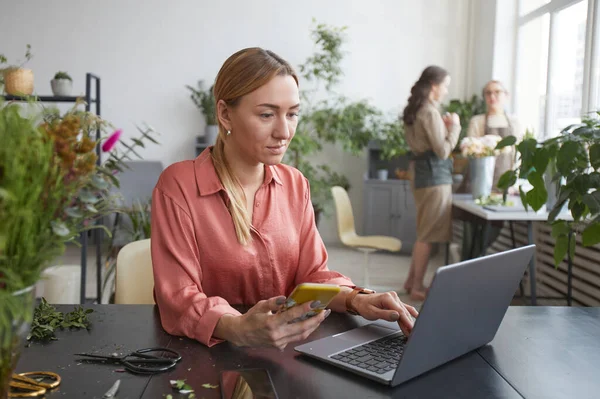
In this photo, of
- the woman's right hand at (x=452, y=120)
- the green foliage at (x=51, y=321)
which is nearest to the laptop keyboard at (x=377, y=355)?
the green foliage at (x=51, y=321)

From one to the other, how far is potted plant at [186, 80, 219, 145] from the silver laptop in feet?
18.9

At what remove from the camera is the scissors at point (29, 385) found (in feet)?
3.17

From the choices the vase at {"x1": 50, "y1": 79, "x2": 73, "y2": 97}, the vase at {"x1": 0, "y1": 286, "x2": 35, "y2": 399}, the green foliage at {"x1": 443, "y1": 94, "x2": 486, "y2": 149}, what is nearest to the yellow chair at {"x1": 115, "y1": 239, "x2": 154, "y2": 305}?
the vase at {"x1": 0, "y1": 286, "x2": 35, "y2": 399}

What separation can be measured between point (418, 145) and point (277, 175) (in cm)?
312

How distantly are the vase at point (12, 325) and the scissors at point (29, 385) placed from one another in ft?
0.70

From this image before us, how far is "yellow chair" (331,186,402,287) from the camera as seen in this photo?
4734 millimetres

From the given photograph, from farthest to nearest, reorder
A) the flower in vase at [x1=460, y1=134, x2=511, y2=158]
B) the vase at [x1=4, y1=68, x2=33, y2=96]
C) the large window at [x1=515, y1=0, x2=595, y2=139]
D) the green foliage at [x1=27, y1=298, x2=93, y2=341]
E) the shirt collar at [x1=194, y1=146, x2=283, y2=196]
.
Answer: the large window at [x1=515, y1=0, x2=595, y2=139] → the flower in vase at [x1=460, y1=134, x2=511, y2=158] → the vase at [x1=4, y1=68, x2=33, y2=96] → the shirt collar at [x1=194, y1=146, x2=283, y2=196] → the green foliage at [x1=27, y1=298, x2=93, y2=341]

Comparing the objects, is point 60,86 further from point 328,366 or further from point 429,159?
point 328,366

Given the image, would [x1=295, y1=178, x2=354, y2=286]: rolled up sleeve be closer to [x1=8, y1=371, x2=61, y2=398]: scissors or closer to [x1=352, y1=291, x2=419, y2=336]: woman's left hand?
[x1=352, y1=291, x2=419, y2=336]: woman's left hand

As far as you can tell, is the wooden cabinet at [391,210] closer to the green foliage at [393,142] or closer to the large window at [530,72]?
the green foliage at [393,142]

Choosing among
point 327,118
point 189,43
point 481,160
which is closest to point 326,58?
point 327,118

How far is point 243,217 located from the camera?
63.6 inches

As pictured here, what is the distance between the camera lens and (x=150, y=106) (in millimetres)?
7203

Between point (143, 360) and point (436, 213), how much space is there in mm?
3870
